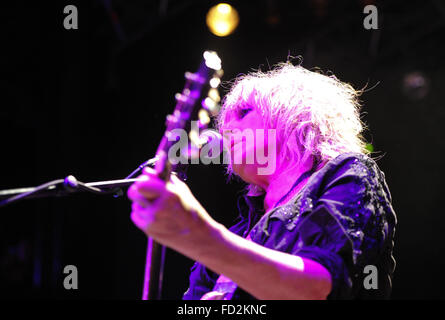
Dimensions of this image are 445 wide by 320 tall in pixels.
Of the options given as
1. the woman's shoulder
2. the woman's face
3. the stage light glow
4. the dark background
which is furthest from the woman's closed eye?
the stage light glow

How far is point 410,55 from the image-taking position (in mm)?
6691

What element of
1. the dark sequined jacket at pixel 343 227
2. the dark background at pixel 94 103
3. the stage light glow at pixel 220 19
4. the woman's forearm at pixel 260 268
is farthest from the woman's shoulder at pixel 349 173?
the stage light glow at pixel 220 19

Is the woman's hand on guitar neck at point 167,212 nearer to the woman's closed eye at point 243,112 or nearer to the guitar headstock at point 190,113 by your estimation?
the guitar headstock at point 190,113

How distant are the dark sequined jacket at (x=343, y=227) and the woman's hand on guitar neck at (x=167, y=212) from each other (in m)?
0.44

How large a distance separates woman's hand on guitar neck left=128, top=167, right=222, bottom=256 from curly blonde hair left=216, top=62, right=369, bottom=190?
89 cm

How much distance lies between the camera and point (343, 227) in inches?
51.6

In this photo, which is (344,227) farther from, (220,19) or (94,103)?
(94,103)

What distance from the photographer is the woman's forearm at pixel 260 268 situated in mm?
1070

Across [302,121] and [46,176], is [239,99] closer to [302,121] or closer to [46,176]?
[302,121]

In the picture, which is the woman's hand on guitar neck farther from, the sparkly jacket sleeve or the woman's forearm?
the sparkly jacket sleeve

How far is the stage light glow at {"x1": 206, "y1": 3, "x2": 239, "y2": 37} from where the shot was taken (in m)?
4.55
